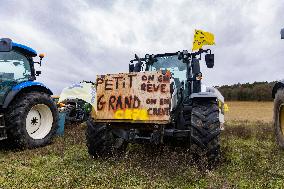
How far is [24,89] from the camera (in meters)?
8.73

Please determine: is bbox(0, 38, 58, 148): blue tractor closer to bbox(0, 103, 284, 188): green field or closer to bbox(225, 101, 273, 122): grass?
bbox(0, 103, 284, 188): green field

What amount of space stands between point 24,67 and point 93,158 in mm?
3366

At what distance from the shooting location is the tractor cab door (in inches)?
325

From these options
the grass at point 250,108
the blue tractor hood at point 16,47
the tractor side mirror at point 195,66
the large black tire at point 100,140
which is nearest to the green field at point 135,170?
the large black tire at point 100,140

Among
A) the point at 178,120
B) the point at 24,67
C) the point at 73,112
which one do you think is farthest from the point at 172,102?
the point at 73,112

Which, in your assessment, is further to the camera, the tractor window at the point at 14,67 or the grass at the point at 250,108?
the grass at the point at 250,108

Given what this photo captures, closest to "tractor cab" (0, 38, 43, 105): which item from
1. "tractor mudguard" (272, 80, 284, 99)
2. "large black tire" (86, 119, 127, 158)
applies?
"large black tire" (86, 119, 127, 158)

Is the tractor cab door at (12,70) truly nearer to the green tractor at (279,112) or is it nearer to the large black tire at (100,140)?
the large black tire at (100,140)

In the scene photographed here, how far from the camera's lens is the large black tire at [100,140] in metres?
6.81

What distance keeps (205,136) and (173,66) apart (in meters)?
2.42

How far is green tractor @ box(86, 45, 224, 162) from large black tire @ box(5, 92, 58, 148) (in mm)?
1903

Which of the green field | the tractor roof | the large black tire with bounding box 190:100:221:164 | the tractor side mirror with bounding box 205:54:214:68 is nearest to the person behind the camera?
the green field

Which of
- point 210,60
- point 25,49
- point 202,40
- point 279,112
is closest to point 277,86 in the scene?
point 279,112

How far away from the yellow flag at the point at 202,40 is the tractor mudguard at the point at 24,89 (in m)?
3.74
